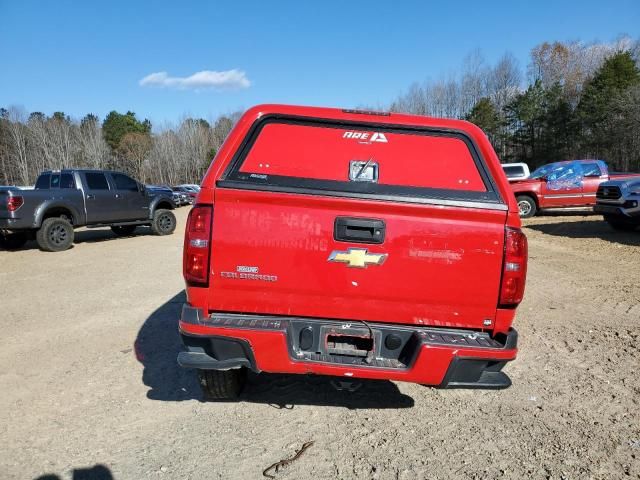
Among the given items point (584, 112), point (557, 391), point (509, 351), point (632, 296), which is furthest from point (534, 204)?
point (584, 112)

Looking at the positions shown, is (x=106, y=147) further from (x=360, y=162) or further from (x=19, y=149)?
(x=360, y=162)

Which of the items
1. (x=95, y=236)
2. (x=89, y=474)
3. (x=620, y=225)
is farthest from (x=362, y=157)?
(x=95, y=236)

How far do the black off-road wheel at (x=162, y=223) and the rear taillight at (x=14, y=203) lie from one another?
4.19 metres

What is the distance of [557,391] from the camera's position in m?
3.61

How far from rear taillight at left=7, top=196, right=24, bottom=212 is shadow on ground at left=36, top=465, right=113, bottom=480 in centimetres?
935

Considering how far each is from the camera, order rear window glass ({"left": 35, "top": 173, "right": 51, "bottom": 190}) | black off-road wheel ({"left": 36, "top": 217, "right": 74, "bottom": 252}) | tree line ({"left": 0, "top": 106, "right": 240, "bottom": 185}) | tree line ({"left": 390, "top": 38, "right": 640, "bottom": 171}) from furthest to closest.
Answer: tree line ({"left": 0, "top": 106, "right": 240, "bottom": 185})
tree line ({"left": 390, "top": 38, "right": 640, "bottom": 171})
rear window glass ({"left": 35, "top": 173, "right": 51, "bottom": 190})
black off-road wheel ({"left": 36, "top": 217, "right": 74, "bottom": 252})

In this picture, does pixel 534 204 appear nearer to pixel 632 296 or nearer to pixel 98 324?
pixel 632 296

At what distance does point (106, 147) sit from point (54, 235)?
66.2 m

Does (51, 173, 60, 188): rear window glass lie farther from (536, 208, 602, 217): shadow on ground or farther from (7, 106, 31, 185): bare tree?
(7, 106, 31, 185): bare tree

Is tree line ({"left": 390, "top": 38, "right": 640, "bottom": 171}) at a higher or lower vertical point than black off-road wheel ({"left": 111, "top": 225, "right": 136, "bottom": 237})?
higher

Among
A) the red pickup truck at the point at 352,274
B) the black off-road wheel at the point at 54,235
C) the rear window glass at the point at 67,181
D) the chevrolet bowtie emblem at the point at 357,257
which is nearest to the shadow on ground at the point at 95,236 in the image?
the black off-road wheel at the point at 54,235

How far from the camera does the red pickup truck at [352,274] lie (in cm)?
266

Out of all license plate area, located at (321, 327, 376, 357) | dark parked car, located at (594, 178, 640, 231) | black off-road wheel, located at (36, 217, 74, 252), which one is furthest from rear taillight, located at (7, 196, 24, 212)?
dark parked car, located at (594, 178, 640, 231)

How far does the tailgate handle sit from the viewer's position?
2.67 metres
